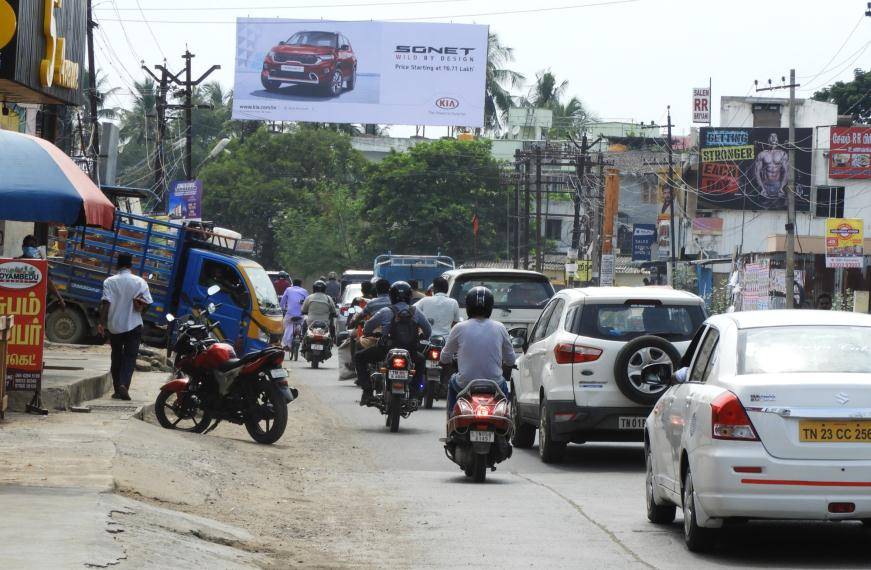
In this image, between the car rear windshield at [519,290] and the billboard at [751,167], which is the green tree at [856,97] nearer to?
the billboard at [751,167]

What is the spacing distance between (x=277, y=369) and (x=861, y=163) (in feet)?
188

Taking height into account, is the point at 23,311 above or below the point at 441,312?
above

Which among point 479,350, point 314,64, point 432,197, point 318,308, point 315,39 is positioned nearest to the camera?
point 479,350

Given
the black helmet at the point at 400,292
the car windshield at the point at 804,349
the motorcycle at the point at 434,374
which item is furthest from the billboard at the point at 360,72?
the car windshield at the point at 804,349

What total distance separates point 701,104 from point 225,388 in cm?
6535

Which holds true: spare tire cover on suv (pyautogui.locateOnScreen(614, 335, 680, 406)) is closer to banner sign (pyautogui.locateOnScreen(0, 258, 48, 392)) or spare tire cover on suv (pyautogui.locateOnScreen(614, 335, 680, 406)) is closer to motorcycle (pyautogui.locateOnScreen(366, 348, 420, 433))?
motorcycle (pyautogui.locateOnScreen(366, 348, 420, 433))

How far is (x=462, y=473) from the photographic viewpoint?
13.8 metres

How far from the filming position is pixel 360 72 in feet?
214

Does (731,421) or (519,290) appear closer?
(731,421)

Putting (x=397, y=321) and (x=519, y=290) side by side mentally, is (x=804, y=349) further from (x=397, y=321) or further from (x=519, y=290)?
(x=519, y=290)

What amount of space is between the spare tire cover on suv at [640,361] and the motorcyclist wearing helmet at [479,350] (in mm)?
1282

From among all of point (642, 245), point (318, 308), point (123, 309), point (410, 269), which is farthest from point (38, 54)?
point (642, 245)

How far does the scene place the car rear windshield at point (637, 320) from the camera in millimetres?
14141

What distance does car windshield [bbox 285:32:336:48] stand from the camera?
65625 millimetres
